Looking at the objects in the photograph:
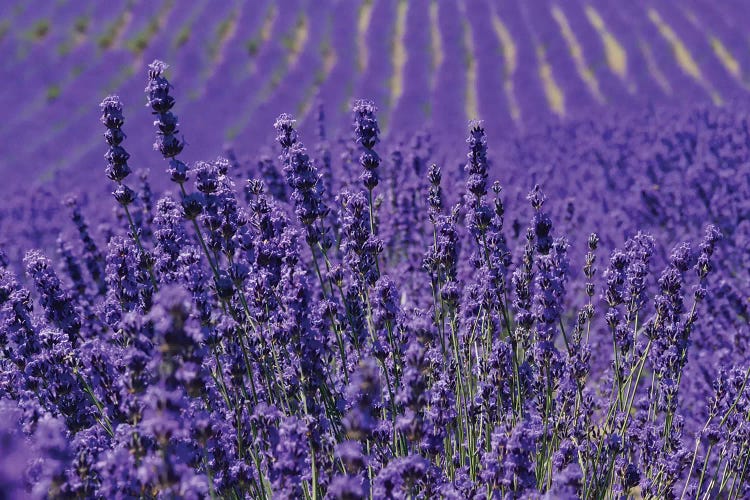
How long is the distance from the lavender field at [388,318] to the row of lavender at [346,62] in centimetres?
321

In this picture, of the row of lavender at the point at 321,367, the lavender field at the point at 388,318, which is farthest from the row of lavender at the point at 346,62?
the row of lavender at the point at 321,367

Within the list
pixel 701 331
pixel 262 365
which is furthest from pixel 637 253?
pixel 701 331

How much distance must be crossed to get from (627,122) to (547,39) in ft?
24.8

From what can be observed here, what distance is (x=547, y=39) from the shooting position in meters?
16.5

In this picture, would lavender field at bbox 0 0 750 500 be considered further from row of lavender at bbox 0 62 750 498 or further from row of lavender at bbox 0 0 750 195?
row of lavender at bbox 0 0 750 195

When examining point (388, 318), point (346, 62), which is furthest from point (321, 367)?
point (346, 62)

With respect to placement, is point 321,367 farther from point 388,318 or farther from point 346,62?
point 346,62

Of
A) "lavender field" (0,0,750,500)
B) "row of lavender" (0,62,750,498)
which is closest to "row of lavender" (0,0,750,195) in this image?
"lavender field" (0,0,750,500)

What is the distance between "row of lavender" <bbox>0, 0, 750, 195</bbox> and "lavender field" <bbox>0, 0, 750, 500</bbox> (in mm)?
3214

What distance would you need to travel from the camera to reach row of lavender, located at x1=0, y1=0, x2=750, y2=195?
14.0 meters

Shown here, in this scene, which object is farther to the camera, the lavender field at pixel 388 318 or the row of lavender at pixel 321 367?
the lavender field at pixel 388 318

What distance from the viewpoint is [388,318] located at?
7.79ft

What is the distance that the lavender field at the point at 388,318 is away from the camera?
6.05 ft

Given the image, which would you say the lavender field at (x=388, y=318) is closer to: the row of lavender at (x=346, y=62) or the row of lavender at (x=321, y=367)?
the row of lavender at (x=321, y=367)
